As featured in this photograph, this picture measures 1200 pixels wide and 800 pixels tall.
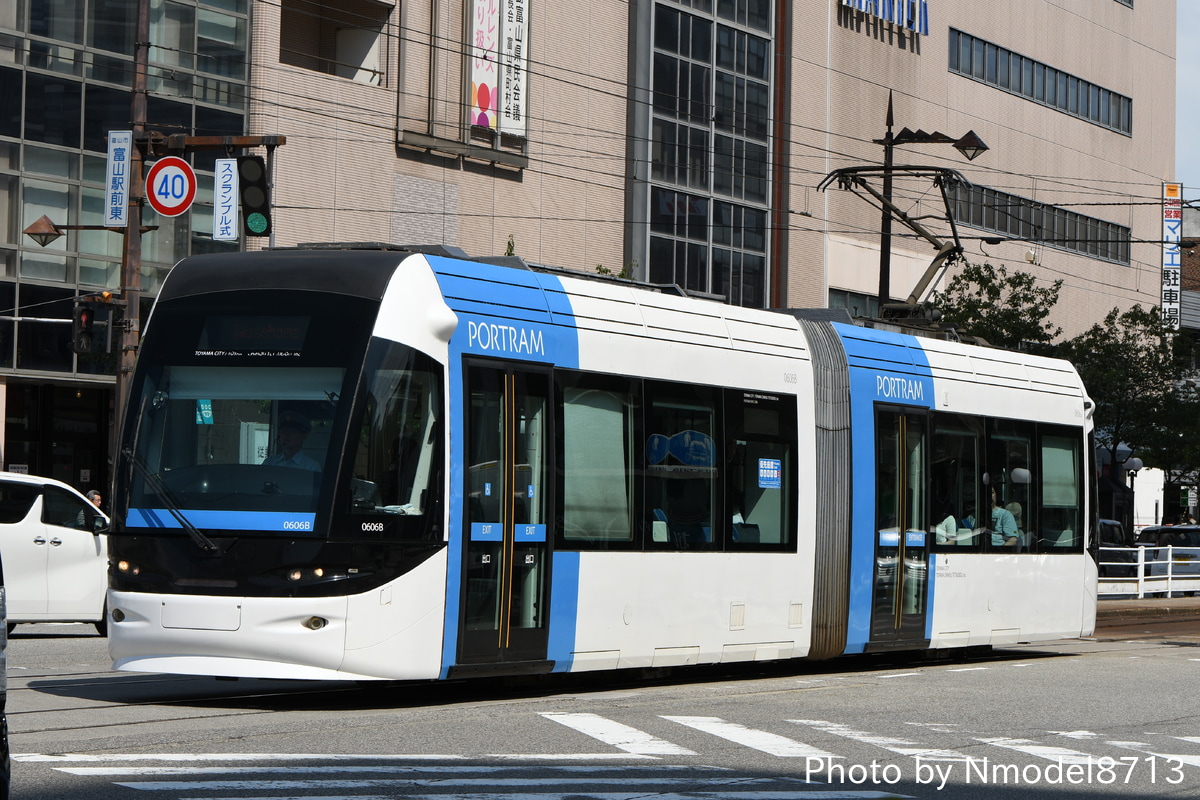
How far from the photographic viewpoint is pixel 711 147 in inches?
1907

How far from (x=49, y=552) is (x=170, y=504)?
7.62m

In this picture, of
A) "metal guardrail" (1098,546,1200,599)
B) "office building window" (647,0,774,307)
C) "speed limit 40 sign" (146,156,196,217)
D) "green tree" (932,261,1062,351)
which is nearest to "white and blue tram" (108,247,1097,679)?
"speed limit 40 sign" (146,156,196,217)

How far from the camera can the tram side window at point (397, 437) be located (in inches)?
436

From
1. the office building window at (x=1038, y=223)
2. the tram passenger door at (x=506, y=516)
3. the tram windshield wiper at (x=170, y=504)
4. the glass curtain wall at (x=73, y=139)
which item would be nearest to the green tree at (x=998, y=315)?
the office building window at (x=1038, y=223)

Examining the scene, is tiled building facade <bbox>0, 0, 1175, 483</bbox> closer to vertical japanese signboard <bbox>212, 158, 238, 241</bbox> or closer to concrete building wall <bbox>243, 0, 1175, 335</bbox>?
concrete building wall <bbox>243, 0, 1175, 335</bbox>

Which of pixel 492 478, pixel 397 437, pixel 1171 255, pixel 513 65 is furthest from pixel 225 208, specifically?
pixel 1171 255

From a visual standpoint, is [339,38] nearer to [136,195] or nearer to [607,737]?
[136,195]

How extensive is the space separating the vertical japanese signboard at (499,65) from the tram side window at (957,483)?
986 inches

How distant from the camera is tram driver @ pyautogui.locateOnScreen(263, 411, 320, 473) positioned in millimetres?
11008

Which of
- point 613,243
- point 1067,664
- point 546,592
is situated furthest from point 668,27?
point 546,592

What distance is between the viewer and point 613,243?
45375 millimetres

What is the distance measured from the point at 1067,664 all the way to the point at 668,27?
105ft

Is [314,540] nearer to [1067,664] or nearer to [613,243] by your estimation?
[1067,664]

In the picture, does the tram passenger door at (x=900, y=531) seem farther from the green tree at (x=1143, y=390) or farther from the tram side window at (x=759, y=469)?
the green tree at (x=1143, y=390)
